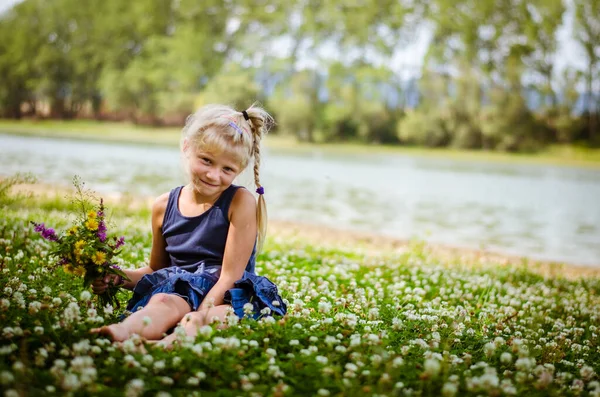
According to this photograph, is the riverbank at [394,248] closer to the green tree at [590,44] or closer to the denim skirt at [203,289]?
the denim skirt at [203,289]

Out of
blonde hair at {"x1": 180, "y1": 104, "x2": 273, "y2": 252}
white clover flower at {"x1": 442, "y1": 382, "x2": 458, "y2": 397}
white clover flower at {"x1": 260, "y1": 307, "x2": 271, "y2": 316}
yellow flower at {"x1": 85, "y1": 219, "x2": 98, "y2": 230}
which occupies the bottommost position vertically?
white clover flower at {"x1": 442, "y1": 382, "x2": 458, "y2": 397}

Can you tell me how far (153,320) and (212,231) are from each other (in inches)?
33.1

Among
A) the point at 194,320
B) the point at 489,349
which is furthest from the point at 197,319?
the point at 489,349

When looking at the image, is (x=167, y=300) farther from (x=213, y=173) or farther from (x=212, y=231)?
(x=213, y=173)

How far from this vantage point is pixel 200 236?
431 centimetres

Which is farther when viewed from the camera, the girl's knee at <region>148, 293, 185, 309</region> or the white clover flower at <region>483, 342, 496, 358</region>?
the girl's knee at <region>148, 293, 185, 309</region>

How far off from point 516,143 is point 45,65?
35451mm

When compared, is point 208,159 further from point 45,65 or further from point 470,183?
point 45,65

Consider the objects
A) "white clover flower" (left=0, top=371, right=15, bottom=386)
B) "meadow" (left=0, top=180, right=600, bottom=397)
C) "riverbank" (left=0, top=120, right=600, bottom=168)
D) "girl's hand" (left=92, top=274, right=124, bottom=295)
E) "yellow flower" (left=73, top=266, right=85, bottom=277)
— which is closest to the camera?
"white clover flower" (left=0, top=371, right=15, bottom=386)

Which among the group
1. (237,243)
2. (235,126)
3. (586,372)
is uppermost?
(235,126)

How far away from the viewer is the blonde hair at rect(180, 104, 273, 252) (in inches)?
166

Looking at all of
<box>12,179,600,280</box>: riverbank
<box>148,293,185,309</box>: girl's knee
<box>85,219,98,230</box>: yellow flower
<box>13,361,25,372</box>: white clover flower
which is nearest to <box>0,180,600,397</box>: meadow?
<box>13,361,25,372</box>: white clover flower

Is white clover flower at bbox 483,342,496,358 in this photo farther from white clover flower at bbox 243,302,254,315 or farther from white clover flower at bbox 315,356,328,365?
white clover flower at bbox 243,302,254,315

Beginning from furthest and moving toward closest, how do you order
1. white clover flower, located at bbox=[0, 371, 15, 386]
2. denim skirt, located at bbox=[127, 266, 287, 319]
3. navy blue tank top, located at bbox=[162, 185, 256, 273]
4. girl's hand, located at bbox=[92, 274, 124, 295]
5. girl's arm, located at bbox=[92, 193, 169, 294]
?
girl's arm, located at bbox=[92, 193, 169, 294], navy blue tank top, located at bbox=[162, 185, 256, 273], denim skirt, located at bbox=[127, 266, 287, 319], girl's hand, located at bbox=[92, 274, 124, 295], white clover flower, located at bbox=[0, 371, 15, 386]
